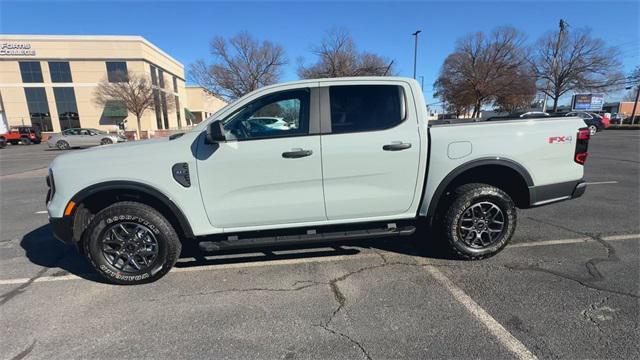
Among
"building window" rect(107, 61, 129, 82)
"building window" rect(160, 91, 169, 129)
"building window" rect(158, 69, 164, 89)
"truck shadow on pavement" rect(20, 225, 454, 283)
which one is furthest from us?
"building window" rect(158, 69, 164, 89)

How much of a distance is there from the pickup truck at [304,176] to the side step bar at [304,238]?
0.05 feet

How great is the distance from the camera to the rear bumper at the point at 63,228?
3053 millimetres

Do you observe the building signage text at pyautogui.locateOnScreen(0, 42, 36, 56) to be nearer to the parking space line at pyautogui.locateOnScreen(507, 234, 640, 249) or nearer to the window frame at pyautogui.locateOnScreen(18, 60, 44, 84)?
the window frame at pyautogui.locateOnScreen(18, 60, 44, 84)

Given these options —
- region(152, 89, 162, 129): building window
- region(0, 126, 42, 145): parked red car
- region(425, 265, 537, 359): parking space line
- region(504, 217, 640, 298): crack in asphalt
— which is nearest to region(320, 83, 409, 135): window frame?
region(425, 265, 537, 359): parking space line

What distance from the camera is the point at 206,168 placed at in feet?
9.95

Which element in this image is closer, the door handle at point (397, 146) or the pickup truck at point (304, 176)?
the pickup truck at point (304, 176)

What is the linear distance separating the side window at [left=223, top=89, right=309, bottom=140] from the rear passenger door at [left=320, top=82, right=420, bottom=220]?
8.6 inches

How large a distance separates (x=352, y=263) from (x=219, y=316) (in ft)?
5.02

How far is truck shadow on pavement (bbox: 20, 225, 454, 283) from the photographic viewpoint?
368cm

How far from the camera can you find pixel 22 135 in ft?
101

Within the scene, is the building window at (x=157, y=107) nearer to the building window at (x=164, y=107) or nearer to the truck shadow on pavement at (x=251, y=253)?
the building window at (x=164, y=107)

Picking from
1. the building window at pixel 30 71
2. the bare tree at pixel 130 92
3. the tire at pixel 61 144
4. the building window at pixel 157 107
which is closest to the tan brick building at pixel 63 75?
the building window at pixel 30 71

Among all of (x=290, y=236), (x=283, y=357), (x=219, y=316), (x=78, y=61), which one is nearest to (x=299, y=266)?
(x=290, y=236)

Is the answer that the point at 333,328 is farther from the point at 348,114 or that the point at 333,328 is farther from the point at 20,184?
the point at 20,184
